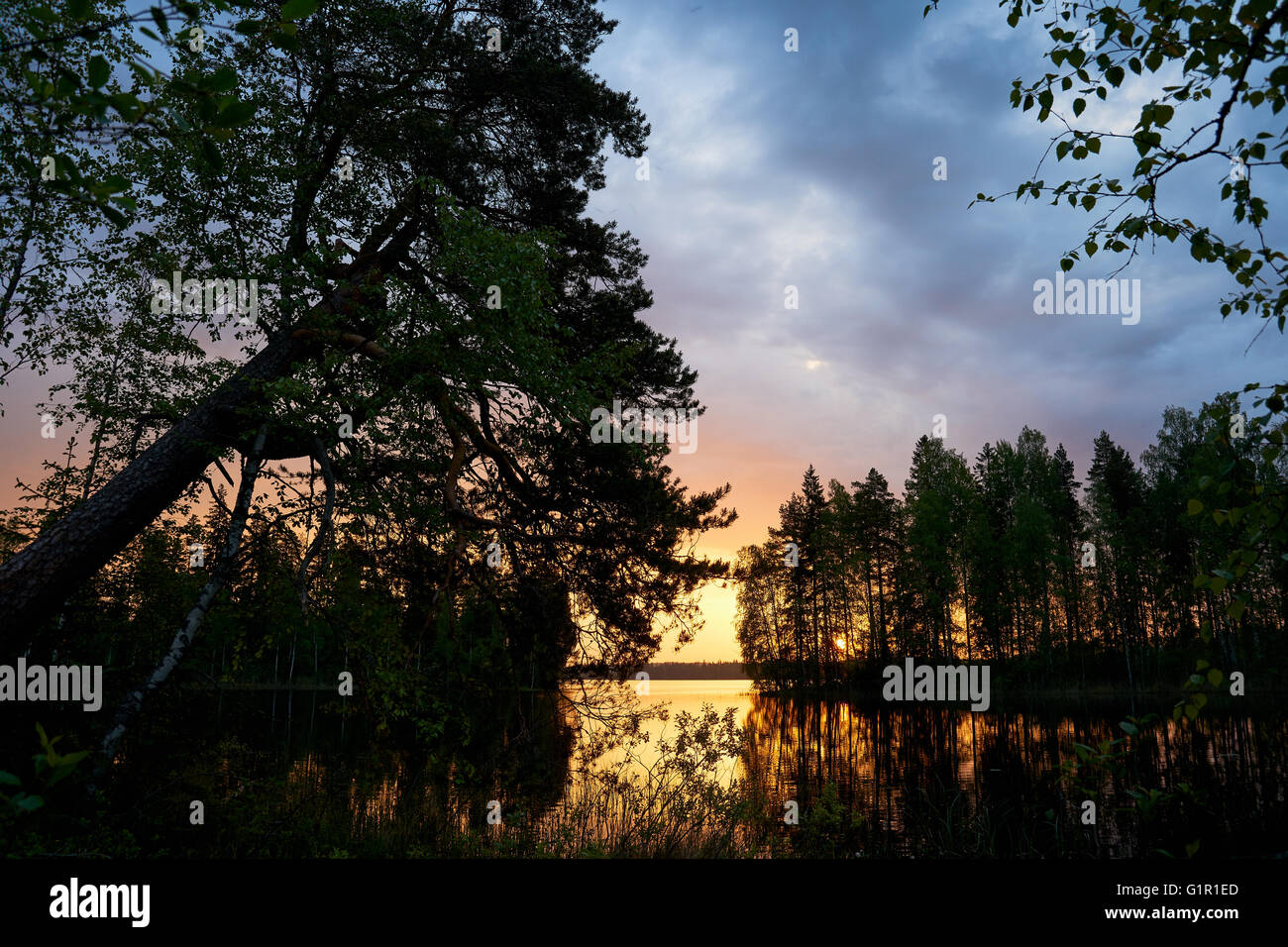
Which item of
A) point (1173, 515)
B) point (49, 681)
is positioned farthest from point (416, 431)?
point (1173, 515)

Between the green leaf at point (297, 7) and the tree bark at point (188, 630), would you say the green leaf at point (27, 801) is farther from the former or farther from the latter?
the tree bark at point (188, 630)

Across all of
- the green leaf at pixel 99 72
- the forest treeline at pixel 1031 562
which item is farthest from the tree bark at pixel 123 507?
the forest treeline at pixel 1031 562

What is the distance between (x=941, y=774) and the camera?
70.1ft

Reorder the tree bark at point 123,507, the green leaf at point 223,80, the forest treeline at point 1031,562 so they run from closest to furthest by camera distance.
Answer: the green leaf at point 223,80 → the tree bark at point 123,507 → the forest treeline at point 1031,562

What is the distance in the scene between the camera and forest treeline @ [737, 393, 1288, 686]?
4778cm

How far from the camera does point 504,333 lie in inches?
350

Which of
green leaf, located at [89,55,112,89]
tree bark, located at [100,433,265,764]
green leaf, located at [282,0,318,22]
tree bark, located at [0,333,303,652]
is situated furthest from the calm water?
green leaf, located at [89,55,112,89]

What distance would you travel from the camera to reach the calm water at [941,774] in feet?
38.6

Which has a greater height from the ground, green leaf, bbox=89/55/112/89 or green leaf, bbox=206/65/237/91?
green leaf, bbox=206/65/237/91

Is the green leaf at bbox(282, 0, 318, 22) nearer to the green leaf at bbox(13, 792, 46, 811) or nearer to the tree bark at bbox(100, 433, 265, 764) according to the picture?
the green leaf at bbox(13, 792, 46, 811)

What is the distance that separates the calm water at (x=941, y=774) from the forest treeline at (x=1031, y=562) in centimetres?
1170

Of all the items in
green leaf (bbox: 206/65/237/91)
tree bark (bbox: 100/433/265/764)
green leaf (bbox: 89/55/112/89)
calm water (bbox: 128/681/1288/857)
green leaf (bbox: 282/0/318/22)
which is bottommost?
calm water (bbox: 128/681/1288/857)

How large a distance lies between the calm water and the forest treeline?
38.4ft
